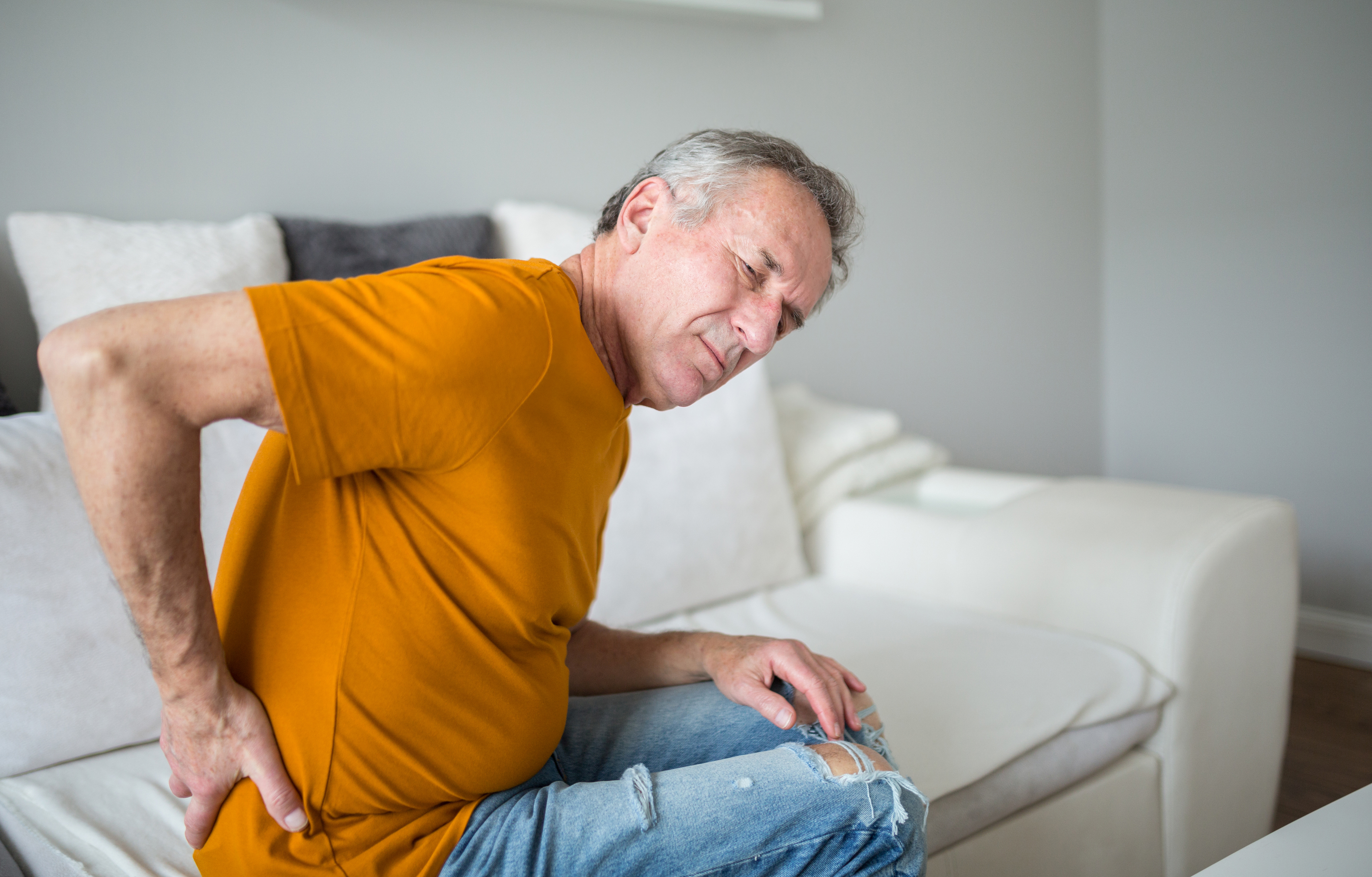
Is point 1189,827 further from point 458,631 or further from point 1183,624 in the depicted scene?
point 458,631

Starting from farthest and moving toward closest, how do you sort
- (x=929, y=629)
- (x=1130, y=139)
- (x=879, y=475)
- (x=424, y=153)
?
(x=1130, y=139), (x=879, y=475), (x=424, y=153), (x=929, y=629)

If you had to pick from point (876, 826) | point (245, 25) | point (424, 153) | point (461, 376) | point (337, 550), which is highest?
point (245, 25)

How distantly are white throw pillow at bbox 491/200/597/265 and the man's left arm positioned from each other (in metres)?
0.87

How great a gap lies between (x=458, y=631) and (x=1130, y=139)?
3.04 meters

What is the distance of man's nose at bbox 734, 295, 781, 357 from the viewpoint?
86 centimetres

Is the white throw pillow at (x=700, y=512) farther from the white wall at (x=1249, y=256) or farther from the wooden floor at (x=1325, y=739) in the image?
the white wall at (x=1249, y=256)

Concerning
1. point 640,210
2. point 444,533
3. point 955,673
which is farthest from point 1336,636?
point 444,533

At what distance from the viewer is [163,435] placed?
0.61 metres

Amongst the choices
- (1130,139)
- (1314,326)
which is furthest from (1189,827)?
(1130,139)

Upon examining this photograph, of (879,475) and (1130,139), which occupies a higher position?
(1130,139)

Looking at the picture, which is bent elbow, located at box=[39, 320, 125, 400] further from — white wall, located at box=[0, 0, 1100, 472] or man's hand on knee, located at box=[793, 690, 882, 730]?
white wall, located at box=[0, 0, 1100, 472]

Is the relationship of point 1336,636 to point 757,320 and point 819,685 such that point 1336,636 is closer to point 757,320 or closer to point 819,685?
point 819,685

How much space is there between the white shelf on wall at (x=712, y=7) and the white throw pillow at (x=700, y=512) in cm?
82

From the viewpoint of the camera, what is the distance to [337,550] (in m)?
0.73
